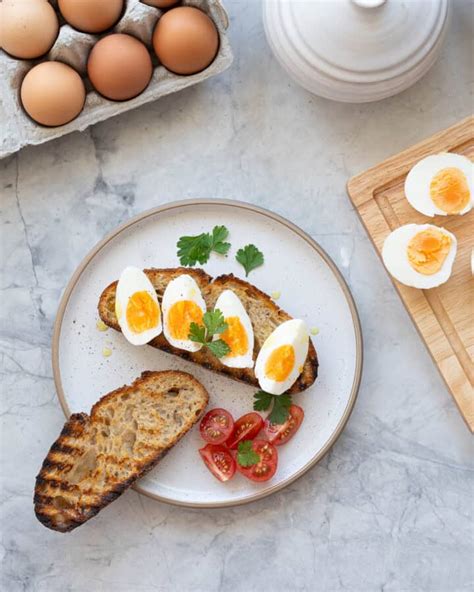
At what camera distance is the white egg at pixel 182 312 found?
2205 mm

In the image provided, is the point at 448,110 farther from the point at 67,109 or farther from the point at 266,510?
the point at 266,510

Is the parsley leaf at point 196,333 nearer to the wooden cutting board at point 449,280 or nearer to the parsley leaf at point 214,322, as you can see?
the parsley leaf at point 214,322

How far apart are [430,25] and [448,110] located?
363mm

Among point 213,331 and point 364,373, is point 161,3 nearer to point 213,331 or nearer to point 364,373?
point 213,331

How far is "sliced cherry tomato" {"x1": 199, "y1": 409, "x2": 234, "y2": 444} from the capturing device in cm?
226

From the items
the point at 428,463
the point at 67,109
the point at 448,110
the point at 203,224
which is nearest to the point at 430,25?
the point at 448,110

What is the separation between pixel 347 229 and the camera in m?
2.42

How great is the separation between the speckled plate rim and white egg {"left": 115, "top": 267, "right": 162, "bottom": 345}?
6.3 inches

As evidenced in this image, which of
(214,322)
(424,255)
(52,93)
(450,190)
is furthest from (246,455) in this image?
(52,93)

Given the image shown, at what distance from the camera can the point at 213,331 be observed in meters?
2.18

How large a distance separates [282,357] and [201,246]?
40cm

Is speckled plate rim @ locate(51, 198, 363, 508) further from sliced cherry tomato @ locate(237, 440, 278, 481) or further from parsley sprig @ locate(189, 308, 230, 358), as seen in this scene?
parsley sprig @ locate(189, 308, 230, 358)

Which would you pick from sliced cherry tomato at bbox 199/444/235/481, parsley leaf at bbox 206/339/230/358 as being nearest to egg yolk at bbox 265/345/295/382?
parsley leaf at bbox 206/339/230/358

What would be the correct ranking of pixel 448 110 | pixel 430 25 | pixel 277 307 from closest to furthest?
pixel 430 25
pixel 277 307
pixel 448 110
